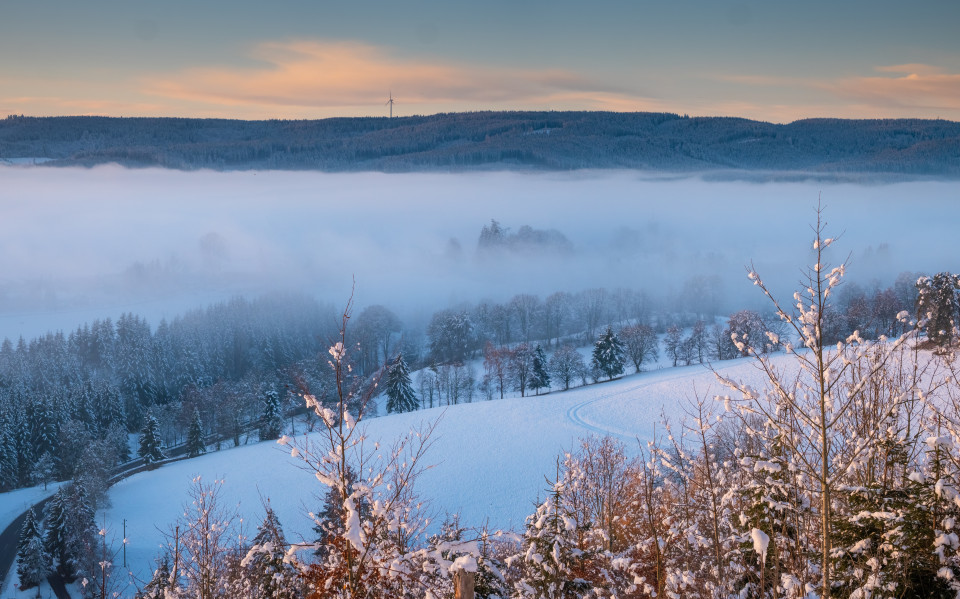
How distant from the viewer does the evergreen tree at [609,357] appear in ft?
243

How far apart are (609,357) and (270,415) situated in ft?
124

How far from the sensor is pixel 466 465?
43875 millimetres

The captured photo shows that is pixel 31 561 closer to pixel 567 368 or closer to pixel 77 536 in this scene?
pixel 77 536

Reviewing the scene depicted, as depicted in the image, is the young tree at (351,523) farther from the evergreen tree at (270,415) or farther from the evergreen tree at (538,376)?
the evergreen tree at (538,376)

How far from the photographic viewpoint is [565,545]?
741 cm

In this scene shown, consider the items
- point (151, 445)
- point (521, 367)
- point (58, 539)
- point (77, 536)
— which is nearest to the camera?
point (77, 536)

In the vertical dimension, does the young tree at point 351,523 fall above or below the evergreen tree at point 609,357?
above

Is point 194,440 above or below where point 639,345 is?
below

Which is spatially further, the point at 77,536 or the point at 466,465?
the point at 466,465

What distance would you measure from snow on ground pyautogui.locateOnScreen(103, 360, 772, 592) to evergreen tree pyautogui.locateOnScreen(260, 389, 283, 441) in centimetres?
986

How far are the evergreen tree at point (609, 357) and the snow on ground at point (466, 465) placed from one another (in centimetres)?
1165

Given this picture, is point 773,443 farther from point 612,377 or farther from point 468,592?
point 612,377

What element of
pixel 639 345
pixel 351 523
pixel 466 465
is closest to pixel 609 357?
pixel 639 345

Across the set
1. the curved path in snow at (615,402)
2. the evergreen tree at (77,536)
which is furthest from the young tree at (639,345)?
the evergreen tree at (77,536)
